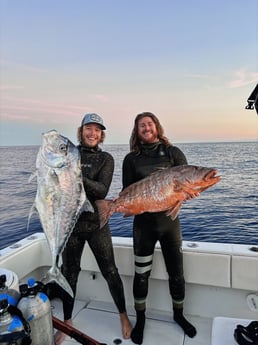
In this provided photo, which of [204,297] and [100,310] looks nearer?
[204,297]

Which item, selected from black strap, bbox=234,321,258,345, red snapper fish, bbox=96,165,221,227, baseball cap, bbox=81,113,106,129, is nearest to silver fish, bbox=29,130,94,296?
red snapper fish, bbox=96,165,221,227

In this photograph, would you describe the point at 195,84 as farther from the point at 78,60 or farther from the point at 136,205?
the point at 136,205

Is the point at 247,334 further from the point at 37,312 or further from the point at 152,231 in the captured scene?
the point at 37,312

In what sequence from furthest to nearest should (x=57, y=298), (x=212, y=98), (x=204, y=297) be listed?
(x=212, y=98) < (x=57, y=298) < (x=204, y=297)

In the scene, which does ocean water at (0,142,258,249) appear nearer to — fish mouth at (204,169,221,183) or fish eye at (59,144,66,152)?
fish eye at (59,144,66,152)

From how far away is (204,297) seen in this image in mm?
2730

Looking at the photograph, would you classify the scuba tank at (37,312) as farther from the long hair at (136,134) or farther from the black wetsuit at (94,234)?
the long hair at (136,134)

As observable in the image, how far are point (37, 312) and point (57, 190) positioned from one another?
2.32 ft

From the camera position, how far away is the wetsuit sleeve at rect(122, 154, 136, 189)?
242cm

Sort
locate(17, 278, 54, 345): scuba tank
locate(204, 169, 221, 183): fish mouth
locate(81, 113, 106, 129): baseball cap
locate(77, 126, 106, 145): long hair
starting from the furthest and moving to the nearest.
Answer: locate(77, 126, 106, 145): long hair → locate(81, 113, 106, 129): baseball cap → locate(204, 169, 221, 183): fish mouth → locate(17, 278, 54, 345): scuba tank

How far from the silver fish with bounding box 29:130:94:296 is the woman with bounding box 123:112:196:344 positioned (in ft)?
2.16

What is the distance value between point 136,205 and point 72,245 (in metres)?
0.69

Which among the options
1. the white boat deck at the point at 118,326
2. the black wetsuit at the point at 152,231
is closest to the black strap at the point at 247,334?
the white boat deck at the point at 118,326

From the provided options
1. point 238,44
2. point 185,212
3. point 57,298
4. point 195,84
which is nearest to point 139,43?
point 238,44
